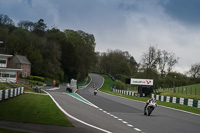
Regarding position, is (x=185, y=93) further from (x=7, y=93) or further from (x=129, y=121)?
(x=129, y=121)

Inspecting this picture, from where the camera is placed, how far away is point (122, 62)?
132375 mm

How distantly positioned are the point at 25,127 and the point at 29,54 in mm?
87223

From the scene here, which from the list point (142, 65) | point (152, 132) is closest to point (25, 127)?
point (152, 132)

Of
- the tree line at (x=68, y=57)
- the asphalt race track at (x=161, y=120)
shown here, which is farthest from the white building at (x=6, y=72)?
the asphalt race track at (x=161, y=120)

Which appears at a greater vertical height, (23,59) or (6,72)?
(23,59)

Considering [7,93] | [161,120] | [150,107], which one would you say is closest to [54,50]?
[7,93]

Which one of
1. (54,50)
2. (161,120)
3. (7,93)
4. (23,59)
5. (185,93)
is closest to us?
(161,120)

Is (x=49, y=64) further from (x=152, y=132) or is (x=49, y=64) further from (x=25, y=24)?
(x=152, y=132)

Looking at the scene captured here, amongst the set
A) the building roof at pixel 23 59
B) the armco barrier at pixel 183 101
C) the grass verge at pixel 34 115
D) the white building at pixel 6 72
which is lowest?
the armco barrier at pixel 183 101

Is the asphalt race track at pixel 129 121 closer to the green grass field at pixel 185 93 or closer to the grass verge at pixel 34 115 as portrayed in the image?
the grass verge at pixel 34 115

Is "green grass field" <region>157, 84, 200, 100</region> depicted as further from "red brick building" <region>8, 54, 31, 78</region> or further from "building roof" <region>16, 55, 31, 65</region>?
"building roof" <region>16, 55, 31, 65</region>

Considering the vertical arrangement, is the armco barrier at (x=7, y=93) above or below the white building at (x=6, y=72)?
below

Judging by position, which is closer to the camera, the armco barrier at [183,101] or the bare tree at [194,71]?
the armco barrier at [183,101]

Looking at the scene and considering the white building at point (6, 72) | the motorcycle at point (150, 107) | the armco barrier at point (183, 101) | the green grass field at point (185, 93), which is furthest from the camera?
the white building at point (6, 72)
